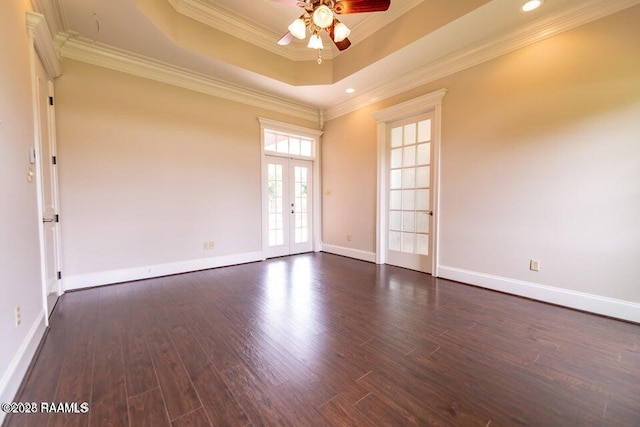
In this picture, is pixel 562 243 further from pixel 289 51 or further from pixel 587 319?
pixel 289 51

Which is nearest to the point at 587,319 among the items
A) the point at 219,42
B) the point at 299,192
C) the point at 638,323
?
the point at 638,323

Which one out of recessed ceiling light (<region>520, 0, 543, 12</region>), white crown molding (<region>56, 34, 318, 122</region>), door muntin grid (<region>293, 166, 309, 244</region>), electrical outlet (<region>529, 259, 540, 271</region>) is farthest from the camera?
door muntin grid (<region>293, 166, 309, 244</region>)

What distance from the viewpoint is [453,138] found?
3549 millimetres

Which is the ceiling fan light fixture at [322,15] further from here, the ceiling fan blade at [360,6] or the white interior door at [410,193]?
the white interior door at [410,193]

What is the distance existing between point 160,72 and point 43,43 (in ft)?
4.46

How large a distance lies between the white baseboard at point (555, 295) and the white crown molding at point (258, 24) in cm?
350

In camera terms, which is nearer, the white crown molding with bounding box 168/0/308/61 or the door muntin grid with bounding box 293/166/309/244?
the white crown molding with bounding box 168/0/308/61

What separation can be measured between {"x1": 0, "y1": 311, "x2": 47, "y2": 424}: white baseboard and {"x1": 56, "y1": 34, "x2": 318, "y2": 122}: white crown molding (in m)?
3.10

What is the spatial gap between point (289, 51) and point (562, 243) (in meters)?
4.48

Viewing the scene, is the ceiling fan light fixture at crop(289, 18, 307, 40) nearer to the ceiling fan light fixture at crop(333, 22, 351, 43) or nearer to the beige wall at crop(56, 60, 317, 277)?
the ceiling fan light fixture at crop(333, 22, 351, 43)

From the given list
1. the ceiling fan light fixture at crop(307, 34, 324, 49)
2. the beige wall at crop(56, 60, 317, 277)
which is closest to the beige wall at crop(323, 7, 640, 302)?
the ceiling fan light fixture at crop(307, 34, 324, 49)

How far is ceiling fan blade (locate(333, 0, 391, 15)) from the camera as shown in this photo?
2320 mm

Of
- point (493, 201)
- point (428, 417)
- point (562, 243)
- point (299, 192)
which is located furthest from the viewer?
point (299, 192)

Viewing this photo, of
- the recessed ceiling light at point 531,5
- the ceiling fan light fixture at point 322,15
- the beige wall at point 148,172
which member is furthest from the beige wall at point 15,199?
the recessed ceiling light at point 531,5
